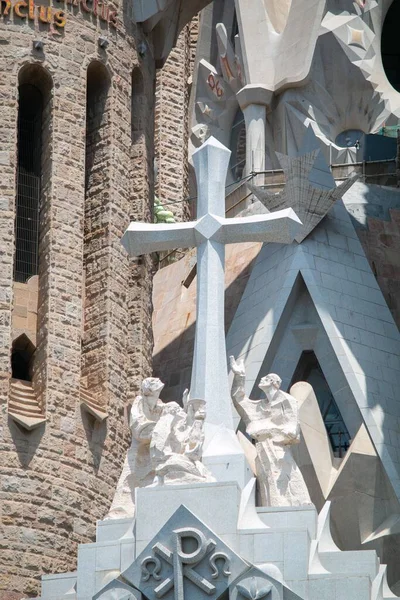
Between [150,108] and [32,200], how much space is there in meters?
3.11

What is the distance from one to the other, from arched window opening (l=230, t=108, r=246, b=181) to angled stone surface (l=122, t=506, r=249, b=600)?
16799 mm

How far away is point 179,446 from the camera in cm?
2784

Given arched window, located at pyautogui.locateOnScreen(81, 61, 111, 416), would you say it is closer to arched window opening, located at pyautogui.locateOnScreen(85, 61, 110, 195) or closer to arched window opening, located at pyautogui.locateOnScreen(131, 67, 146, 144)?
arched window opening, located at pyautogui.locateOnScreen(85, 61, 110, 195)

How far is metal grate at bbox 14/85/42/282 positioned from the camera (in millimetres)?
36188

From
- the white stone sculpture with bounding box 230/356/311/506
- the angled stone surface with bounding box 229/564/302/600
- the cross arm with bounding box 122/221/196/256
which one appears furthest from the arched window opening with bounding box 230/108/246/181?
the angled stone surface with bounding box 229/564/302/600

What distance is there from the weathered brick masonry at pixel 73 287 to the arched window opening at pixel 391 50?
Result: 7.90 meters

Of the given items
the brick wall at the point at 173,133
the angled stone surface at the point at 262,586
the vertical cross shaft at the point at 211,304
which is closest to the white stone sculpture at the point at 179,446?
the vertical cross shaft at the point at 211,304

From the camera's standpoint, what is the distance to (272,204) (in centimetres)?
3675

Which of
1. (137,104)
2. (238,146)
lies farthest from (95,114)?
(238,146)

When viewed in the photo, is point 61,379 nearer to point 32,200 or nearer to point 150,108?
point 32,200

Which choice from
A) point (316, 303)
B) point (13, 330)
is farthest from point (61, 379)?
point (316, 303)

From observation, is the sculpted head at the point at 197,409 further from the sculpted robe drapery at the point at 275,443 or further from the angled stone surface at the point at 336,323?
the angled stone surface at the point at 336,323

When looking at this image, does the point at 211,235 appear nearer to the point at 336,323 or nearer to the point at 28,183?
the point at 336,323

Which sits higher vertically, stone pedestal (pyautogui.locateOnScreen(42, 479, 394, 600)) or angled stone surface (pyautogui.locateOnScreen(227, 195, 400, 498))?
angled stone surface (pyautogui.locateOnScreen(227, 195, 400, 498))
